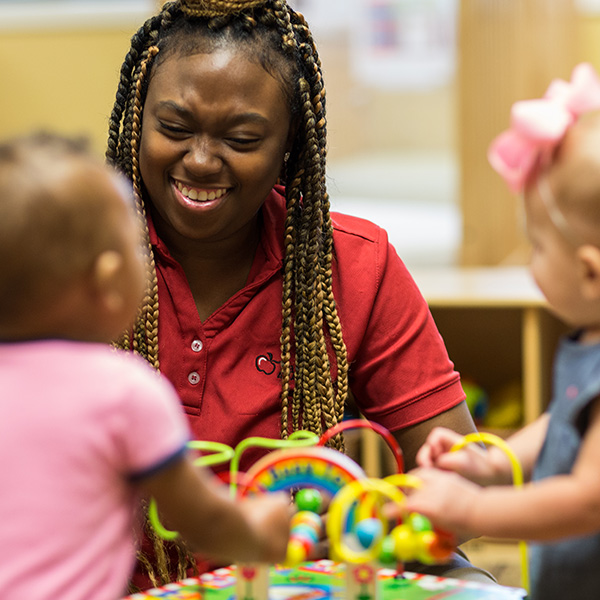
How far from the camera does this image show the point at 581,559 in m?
0.88

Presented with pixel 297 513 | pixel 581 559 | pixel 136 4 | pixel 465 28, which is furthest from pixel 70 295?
pixel 136 4

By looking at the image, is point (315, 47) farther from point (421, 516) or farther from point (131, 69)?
point (421, 516)

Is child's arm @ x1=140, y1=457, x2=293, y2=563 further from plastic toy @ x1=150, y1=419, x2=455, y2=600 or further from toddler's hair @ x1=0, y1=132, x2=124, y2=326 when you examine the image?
toddler's hair @ x1=0, y1=132, x2=124, y2=326

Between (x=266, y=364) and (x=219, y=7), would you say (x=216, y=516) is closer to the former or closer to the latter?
(x=266, y=364)

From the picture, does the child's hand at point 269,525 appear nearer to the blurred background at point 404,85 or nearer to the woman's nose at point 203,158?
the blurred background at point 404,85

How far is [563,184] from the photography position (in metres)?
0.84

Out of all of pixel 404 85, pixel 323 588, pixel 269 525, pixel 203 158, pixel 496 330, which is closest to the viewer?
pixel 269 525

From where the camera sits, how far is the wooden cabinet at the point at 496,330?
7.36 ft

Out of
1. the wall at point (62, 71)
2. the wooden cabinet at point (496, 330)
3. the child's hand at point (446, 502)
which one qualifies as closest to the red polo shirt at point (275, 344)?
the child's hand at point (446, 502)

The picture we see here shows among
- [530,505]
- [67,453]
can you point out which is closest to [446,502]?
[530,505]

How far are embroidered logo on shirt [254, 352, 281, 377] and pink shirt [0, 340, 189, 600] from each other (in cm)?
59

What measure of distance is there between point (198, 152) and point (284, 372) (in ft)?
1.01

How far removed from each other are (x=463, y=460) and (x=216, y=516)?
258mm

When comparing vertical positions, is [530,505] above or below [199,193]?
below
